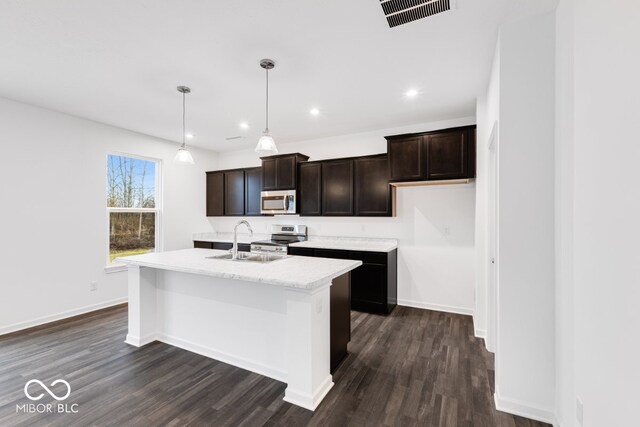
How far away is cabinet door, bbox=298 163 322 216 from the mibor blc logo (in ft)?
11.5

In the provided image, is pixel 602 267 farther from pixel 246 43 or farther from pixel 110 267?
pixel 110 267

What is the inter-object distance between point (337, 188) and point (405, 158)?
119 cm

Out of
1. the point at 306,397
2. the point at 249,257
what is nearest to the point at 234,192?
the point at 249,257

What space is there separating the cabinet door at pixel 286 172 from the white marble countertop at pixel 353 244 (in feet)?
3.44

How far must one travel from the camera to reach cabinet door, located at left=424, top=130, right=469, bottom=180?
3535mm

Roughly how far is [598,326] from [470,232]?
2730mm

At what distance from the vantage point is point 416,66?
8.54 ft

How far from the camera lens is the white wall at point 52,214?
11.1ft

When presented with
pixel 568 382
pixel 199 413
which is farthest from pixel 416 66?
pixel 199 413

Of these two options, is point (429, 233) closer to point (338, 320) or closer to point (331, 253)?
point (331, 253)

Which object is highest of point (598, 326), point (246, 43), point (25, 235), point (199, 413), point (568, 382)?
point (246, 43)

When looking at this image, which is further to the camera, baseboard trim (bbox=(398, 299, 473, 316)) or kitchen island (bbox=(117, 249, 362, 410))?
baseboard trim (bbox=(398, 299, 473, 316))

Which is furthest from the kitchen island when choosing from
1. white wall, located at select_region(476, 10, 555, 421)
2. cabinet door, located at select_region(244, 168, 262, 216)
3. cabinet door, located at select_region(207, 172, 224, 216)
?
cabinet door, located at select_region(207, 172, 224, 216)

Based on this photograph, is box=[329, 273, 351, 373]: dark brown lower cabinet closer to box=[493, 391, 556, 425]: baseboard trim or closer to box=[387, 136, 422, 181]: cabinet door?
box=[493, 391, 556, 425]: baseboard trim
